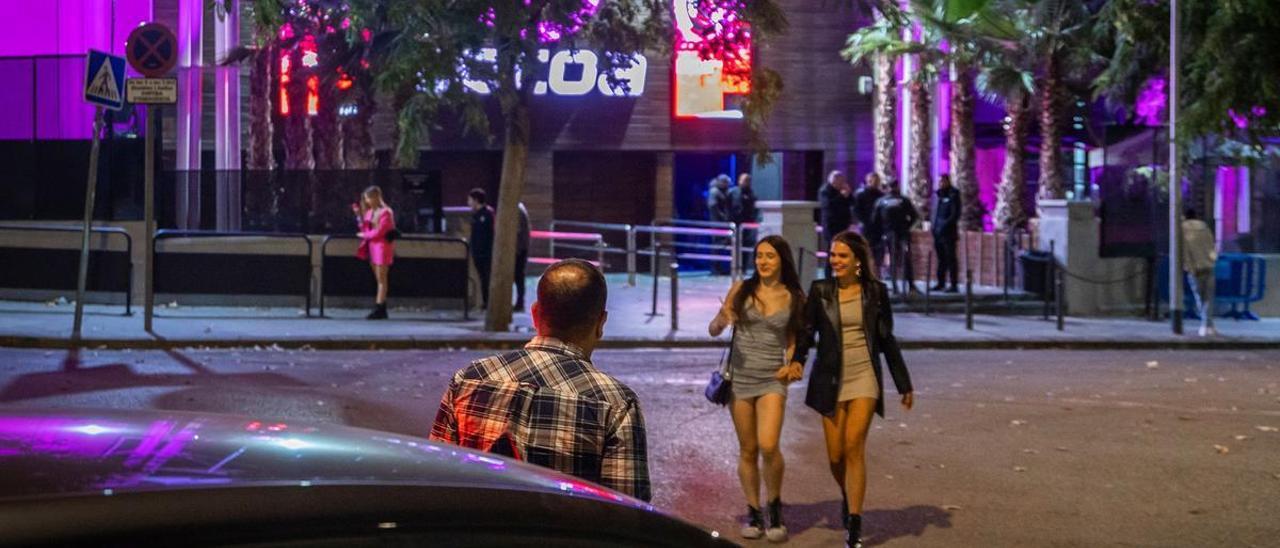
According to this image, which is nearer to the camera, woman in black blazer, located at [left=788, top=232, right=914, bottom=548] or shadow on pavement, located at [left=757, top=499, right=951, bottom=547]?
woman in black blazer, located at [left=788, top=232, right=914, bottom=548]

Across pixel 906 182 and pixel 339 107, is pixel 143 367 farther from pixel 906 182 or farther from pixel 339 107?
pixel 906 182

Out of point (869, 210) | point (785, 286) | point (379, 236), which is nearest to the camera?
point (785, 286)

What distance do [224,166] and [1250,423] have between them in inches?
786

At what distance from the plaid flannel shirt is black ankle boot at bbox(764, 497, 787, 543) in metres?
4.19

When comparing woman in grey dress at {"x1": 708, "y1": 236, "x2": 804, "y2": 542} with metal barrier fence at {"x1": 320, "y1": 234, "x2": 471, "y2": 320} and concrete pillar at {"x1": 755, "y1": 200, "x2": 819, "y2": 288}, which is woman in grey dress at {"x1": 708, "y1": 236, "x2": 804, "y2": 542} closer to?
metal barrier fence at {"x1": 320, "y1": 234, "x2": 471, "y2": 320}

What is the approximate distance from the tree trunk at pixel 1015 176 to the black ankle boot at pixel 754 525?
19.1 m

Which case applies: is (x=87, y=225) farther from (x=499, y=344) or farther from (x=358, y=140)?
(x=358, y=140)

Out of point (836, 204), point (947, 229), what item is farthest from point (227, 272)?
point (947, 229)

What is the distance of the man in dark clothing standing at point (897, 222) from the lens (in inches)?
934

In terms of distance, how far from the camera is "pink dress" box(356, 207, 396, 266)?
67.1 ft

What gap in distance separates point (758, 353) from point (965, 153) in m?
20.7

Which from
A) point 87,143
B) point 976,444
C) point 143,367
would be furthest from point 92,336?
point 976,444

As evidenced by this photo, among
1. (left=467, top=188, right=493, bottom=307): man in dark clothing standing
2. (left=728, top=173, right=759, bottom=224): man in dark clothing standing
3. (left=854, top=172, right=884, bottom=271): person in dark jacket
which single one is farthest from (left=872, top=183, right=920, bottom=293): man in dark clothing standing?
(left=467, top=188, right=493, bottom=307): man in dark clothing standing

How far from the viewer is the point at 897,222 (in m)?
23.8
